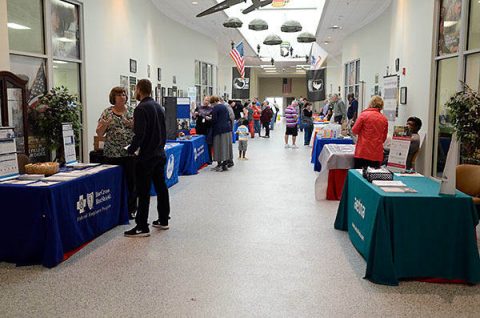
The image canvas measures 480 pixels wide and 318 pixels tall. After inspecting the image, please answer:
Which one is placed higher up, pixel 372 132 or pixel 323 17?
pixel 323 17

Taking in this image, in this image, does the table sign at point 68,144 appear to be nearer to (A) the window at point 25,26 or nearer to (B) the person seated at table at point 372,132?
(A) the window at point 25,26

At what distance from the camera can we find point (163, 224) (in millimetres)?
5168

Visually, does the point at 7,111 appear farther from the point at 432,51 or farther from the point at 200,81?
the point at 200,81

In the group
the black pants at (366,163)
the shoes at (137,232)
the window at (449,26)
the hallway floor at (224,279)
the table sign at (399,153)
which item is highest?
the window at (449,26)

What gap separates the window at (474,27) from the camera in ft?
19.7

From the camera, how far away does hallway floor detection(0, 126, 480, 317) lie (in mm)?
3209

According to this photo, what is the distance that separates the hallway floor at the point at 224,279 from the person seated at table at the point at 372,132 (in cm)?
94

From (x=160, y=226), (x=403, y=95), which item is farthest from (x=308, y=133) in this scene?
(x=160, y=226)

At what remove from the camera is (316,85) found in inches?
758

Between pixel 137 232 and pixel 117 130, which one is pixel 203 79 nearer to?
pixel 117 130

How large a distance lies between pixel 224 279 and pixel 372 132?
10.5 ft

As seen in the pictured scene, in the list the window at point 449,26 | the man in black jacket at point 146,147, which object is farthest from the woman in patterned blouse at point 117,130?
Result: the window at point 449,26

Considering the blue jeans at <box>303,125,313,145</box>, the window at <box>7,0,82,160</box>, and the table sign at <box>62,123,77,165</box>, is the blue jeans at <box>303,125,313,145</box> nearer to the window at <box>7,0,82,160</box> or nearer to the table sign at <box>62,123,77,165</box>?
the window at <box>7,0,82,160</box>

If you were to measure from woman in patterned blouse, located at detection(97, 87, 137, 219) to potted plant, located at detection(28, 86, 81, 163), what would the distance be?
78 cm
